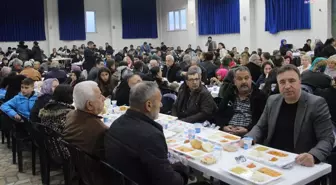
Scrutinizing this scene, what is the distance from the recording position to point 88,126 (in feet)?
8.73

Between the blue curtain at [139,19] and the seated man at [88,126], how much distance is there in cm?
1850

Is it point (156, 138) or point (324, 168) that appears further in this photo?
point (324, 168)

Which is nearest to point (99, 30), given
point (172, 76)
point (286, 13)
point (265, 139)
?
point (286, 13)

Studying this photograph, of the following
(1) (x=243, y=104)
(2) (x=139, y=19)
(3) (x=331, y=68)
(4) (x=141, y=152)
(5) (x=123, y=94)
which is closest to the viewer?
(4) (x=141, y=152)

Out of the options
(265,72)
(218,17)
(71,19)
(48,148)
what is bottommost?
(48,148)

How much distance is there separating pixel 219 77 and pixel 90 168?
16.0 feet

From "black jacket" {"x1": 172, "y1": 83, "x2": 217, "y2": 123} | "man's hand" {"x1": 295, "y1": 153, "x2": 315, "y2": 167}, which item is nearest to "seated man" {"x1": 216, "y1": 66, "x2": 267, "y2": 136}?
"black jacket" {"x1": 172, "y1": 83, "x2": 217, "y2": 123}

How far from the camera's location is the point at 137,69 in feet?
22.5

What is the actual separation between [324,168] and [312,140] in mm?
408

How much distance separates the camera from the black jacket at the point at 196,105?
404 centimetres

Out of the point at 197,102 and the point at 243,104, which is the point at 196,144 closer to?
the point at 243,104

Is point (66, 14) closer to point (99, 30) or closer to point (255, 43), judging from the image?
point (99, 30)

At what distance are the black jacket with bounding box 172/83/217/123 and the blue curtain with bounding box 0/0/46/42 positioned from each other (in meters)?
16.2

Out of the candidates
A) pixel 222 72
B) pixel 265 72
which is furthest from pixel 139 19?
pixel 265 72
